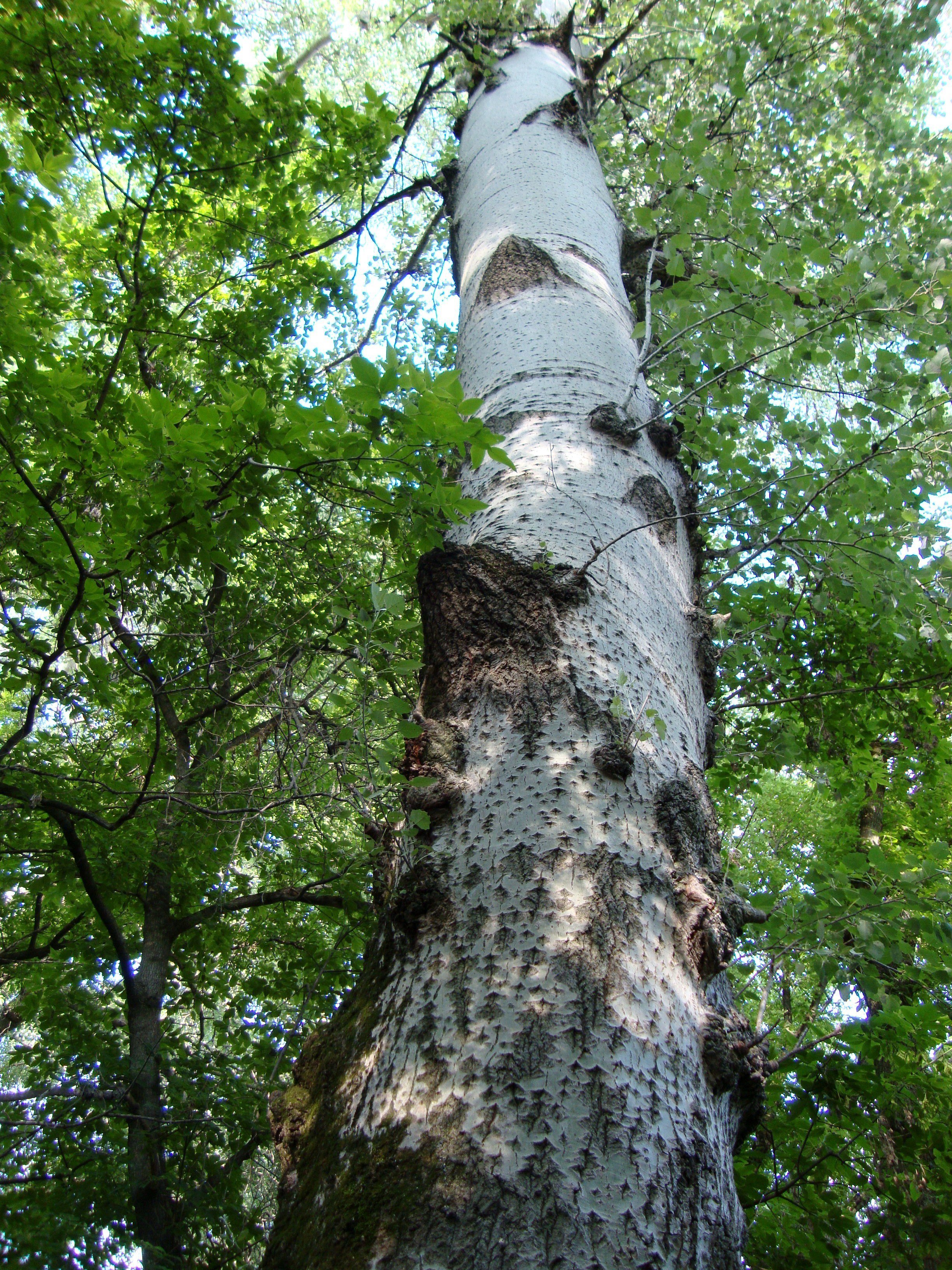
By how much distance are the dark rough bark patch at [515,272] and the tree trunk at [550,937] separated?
0.44 m

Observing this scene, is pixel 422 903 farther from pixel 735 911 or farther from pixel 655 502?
pixel 655 502

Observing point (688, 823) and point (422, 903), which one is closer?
point (422, 903)

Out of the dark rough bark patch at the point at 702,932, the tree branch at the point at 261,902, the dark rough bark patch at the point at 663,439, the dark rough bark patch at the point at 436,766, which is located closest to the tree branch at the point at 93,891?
the tree branch at the point at 261,902

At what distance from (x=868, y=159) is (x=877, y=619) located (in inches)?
136

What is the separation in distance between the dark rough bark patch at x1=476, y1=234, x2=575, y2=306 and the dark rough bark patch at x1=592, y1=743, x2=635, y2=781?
156cm

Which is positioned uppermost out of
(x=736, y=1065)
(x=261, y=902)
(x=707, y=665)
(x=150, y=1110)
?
(x=707, y=665)

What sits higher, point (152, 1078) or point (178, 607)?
point (178, 607)

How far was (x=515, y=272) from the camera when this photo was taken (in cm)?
224

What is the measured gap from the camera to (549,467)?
169cm

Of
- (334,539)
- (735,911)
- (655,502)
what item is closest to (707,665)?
(655,502)

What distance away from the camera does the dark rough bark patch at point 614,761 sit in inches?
46.2

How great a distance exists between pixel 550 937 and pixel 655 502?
1.12 metres

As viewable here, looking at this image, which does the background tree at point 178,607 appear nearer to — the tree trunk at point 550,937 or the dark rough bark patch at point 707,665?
the tree trunk at point 550,937

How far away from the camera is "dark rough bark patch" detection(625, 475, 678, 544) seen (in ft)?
5.69
